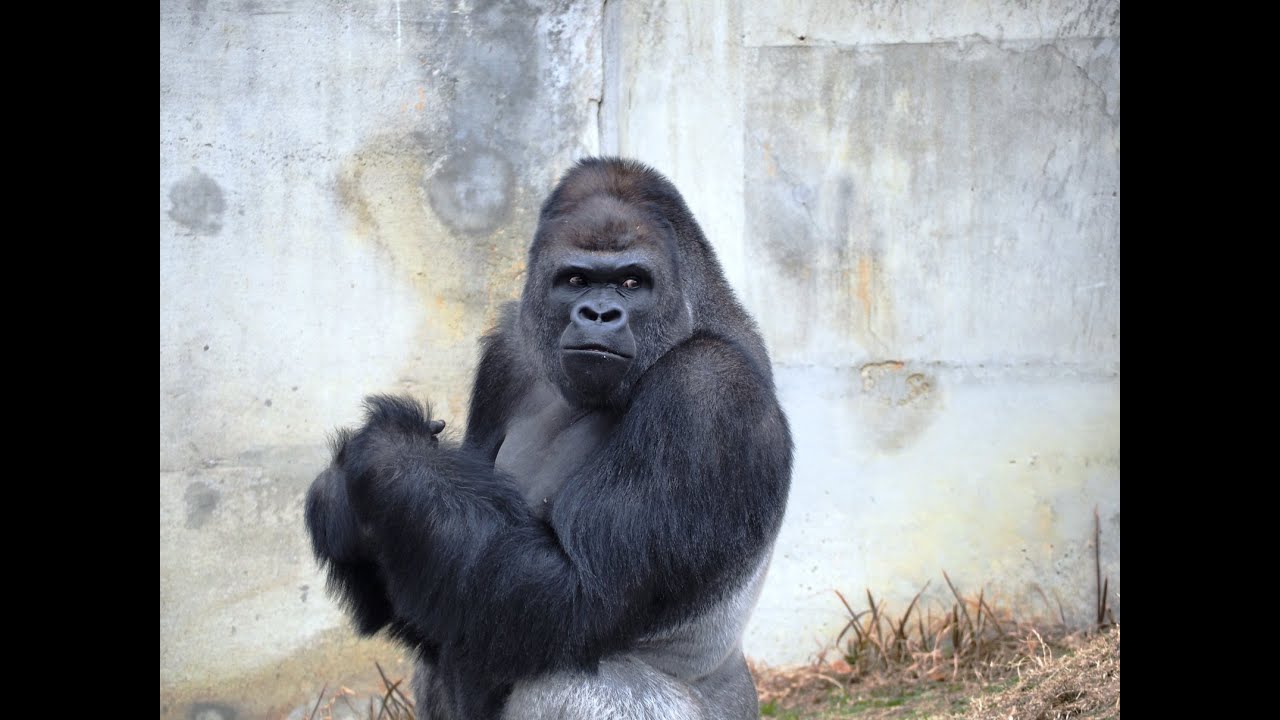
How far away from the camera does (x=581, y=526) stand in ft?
9.62

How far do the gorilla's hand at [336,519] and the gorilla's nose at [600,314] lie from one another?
707 mm

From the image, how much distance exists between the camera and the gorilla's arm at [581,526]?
2.92m

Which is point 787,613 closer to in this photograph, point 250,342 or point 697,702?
point 697,702

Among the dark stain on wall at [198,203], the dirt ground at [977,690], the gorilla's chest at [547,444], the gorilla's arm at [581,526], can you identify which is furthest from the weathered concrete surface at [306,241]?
the gorilla's arm at [581,526]

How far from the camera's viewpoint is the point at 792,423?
5184 millimetres

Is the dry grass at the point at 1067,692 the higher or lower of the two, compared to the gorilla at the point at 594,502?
lower

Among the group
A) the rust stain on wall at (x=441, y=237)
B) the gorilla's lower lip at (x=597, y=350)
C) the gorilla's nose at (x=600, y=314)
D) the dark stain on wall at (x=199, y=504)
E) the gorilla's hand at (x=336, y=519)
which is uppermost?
the rust stain on wall at (x=441, y=237)

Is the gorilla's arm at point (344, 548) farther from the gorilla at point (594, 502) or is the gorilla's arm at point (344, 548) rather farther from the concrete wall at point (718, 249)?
the concrete wall at point (718, 249)

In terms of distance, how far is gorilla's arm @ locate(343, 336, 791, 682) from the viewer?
292cm

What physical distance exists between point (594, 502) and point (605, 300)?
50 cm

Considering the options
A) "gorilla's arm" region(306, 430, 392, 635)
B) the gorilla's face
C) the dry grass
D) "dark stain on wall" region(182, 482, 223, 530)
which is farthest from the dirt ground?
"dark stain on wall" region(182, 482, 223, 530)
